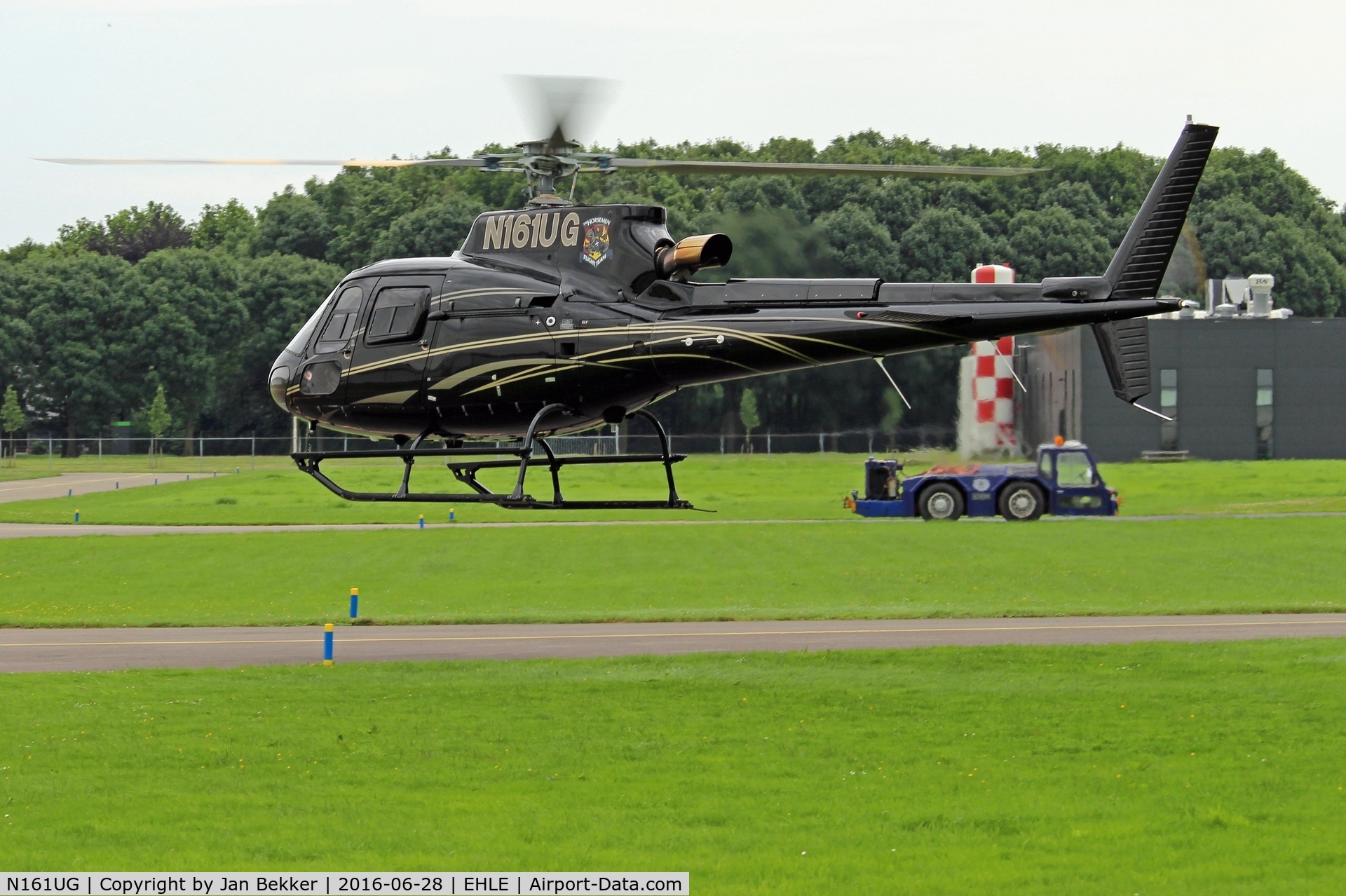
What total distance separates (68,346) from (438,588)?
5060cm

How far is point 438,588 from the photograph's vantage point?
38.8 meters

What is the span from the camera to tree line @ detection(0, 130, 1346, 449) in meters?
61.0

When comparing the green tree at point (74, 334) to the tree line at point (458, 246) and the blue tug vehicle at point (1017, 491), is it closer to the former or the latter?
the tree line at point (458, 246)

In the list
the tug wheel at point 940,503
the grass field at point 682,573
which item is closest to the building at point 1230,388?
the grass field at point 682,573

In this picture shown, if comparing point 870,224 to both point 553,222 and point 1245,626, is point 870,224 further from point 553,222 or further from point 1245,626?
point 553,222

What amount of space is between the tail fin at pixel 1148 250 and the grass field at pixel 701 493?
131ft

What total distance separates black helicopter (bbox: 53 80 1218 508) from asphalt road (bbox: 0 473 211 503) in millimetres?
59806

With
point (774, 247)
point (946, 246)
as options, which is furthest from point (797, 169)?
point (946, 246)

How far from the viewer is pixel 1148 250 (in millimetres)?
15492

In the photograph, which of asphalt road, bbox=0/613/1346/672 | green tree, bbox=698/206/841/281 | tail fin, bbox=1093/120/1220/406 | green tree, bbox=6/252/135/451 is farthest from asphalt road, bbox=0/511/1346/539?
tail fin, bbox=1093/120/1220/406

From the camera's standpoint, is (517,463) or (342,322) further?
(342,322)

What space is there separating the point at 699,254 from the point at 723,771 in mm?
5740

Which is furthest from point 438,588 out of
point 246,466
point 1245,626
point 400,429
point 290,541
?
point 246,466
